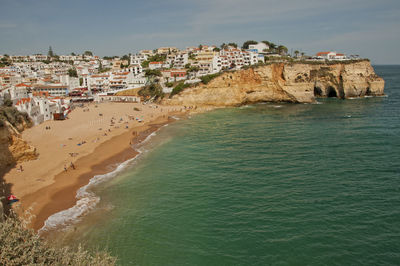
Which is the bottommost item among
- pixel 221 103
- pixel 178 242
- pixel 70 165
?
pixel 178 242

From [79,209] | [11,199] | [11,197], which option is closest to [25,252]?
[79,209]

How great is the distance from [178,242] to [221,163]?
44.2 feet

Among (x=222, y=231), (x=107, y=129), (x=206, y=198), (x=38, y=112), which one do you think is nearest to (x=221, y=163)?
(x=206, y=198)

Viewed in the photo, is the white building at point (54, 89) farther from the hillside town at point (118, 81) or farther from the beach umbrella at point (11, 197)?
the beach umbrella at point (11, 197)

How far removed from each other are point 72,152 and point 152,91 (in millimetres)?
47732

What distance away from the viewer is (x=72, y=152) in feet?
110

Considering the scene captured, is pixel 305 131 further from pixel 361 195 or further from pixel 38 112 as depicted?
pixel 38 112

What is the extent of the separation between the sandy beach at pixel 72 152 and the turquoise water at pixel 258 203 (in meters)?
3.47

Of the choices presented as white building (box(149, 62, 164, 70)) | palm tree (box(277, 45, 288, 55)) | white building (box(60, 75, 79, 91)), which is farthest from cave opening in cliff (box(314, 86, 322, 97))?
white building (box(60, 75, 79, 91))

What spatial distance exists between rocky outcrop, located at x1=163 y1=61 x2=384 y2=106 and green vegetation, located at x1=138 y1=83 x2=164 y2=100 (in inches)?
232

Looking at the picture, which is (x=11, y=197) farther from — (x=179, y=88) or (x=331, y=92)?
(x=331, y=92)

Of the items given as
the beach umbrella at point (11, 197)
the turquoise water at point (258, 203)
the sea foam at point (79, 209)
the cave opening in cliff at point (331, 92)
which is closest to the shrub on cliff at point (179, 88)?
the turquoise water at point (258, 203)

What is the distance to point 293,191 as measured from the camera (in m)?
21.0

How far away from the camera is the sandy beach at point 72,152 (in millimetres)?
22125
